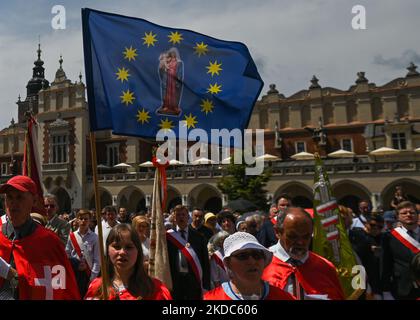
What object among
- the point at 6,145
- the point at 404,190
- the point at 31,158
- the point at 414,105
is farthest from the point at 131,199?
the point at 31,158

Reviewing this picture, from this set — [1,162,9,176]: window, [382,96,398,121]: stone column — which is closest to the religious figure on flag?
[382,96,398,121]: stone column

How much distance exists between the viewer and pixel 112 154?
42.2 m

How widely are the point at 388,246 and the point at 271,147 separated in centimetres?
3402

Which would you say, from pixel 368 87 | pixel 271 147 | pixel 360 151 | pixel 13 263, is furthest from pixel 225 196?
pixel 13 263

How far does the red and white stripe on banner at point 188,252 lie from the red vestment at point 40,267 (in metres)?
2.28

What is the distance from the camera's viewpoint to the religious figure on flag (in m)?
4.55

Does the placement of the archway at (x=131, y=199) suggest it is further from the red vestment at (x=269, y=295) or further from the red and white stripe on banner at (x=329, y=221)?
the red vestment at (x=269, y=295)

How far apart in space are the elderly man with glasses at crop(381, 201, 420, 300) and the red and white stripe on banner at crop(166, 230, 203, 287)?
2.36 m

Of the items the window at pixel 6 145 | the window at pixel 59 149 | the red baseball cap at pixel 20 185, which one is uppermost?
the window at pixel 6 145

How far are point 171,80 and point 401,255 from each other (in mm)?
3519

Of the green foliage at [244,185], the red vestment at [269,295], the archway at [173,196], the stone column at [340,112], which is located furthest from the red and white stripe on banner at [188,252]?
the stone column at [340,112]

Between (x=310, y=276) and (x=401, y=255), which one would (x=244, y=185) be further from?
(x=310, y=276)

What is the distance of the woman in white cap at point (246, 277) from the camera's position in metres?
2.61
